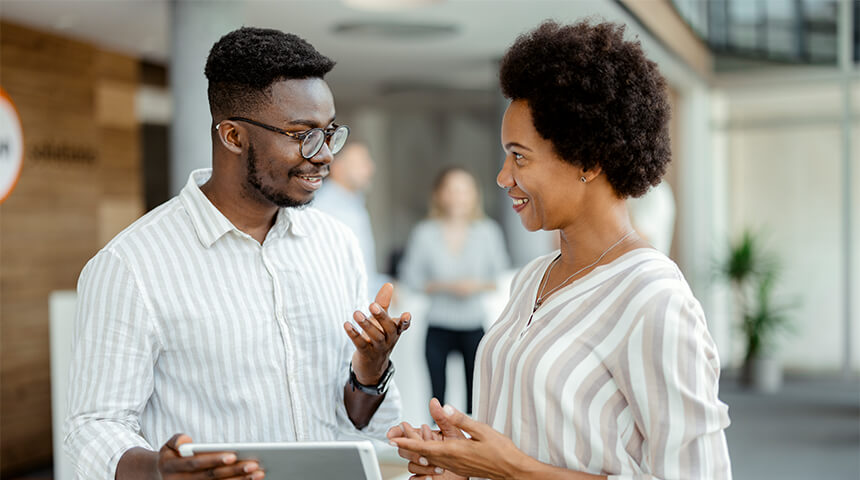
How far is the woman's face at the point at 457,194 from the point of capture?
5094mm

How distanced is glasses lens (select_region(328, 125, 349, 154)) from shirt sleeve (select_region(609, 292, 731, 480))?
0.80m

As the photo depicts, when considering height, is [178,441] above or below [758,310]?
above

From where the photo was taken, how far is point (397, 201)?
540 inches

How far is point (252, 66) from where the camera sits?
1.67 meters

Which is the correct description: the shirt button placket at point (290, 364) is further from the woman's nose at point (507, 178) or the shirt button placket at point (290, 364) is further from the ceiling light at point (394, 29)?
the ceiling light at point (394, 29)

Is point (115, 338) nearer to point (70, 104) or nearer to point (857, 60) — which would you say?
point (70, 104)

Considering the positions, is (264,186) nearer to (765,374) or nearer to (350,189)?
(350,189)

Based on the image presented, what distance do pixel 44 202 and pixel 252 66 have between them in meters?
4.79

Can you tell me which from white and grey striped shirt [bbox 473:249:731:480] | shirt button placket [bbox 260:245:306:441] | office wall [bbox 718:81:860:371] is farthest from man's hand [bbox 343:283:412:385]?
office wall [bbox 718:81:860:371]

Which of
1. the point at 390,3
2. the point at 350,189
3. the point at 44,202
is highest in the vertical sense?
the point at 390,3

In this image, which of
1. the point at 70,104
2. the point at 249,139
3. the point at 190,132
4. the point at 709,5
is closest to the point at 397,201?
the point at 709,5

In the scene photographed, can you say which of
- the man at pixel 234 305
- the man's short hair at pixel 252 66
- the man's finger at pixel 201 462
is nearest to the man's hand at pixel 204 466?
the man's finger at pixel 201 462

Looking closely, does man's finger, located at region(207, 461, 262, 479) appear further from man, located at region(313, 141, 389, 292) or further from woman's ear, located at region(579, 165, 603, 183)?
man, located at region(313, 141, 389, 292)

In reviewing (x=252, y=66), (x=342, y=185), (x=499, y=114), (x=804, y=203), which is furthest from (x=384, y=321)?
(x=804, y=203)
